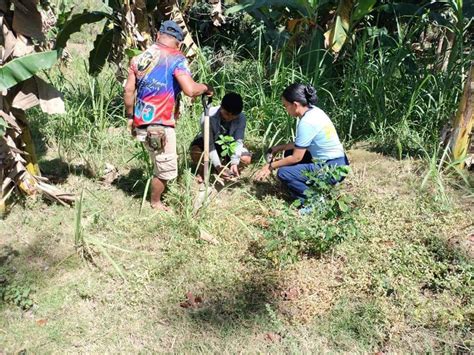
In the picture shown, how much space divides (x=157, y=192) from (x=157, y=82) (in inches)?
38.5

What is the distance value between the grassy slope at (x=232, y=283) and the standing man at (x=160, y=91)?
43 cm

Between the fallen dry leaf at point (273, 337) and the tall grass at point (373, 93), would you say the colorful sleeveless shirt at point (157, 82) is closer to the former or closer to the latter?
the tall grass at point (373, 93)

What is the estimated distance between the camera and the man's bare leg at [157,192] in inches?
161

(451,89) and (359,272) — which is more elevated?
(451,89)

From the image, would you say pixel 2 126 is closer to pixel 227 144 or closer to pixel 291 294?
pixel 227 144

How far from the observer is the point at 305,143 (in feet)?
12.9

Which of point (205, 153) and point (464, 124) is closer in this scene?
point (205, 153)

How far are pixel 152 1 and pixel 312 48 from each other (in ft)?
6.16

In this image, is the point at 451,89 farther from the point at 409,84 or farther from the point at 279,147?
the point at 279,147

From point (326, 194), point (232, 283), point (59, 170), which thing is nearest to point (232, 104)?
point (326, 194)

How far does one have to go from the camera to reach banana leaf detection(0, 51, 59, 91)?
363cm

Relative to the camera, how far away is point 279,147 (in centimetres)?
432

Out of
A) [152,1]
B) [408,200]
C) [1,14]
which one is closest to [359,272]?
[408,200]

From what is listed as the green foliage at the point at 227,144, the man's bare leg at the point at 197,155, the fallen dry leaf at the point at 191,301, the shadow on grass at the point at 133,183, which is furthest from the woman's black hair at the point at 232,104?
the fallen dry leaf at the point at 191,301
